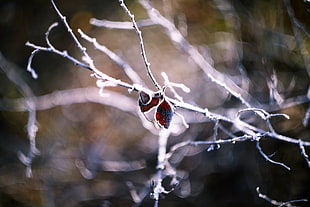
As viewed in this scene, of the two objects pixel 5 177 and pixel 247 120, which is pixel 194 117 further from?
pixel 5 177

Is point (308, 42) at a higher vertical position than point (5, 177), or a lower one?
higher

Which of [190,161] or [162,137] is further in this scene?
[190,161]

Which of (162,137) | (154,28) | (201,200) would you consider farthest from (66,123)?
(162,137)

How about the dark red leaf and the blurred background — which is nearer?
the dark red leaf

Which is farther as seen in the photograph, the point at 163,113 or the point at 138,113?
the point at 138,113

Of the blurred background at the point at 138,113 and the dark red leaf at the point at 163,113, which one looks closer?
the dark red leaf at the point at 163,113

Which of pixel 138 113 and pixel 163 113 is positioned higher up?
pixel 138 113

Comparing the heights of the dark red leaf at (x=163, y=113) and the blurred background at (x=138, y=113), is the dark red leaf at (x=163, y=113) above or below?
below

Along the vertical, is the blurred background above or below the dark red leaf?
above
